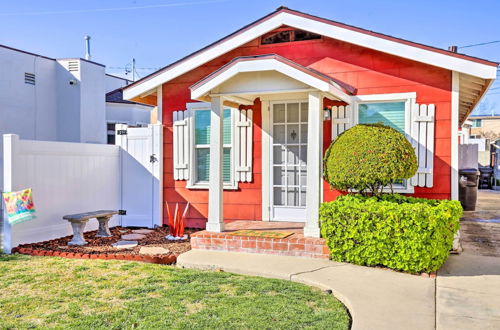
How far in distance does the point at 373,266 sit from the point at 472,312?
1.65 m

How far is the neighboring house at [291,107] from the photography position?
6.57 metres

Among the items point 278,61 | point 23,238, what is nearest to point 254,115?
point 278,61

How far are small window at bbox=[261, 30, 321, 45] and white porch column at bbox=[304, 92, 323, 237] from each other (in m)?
1.94

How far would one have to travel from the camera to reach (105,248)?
706 cm

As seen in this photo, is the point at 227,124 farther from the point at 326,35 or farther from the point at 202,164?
the point at 326,35

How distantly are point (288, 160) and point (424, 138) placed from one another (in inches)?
92.4

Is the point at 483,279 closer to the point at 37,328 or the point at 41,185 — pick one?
the point at 37,328

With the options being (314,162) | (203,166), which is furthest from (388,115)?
(203,166)

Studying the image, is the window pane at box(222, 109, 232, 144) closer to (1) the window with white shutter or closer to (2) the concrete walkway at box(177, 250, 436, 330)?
(1) the window with white shutter

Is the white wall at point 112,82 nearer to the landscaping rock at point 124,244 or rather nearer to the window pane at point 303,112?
the landscaping rock at point 124,244

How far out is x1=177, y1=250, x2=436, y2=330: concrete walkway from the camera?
4.01 m

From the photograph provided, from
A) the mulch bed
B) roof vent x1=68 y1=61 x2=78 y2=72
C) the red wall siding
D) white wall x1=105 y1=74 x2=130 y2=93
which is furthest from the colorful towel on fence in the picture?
white wall x1=105 y1=74 x2=130 y2=93

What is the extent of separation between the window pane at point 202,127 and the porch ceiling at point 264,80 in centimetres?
155

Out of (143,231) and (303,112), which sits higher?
(303,112)
